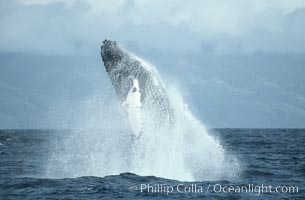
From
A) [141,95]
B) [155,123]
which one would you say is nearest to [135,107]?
[141,95]

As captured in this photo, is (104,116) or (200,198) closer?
(200,198)

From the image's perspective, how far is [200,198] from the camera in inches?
650

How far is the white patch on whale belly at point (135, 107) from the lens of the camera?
18.7 meters

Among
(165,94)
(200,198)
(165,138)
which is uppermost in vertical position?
(165,94)

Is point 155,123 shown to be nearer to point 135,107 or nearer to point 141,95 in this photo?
point 135,107

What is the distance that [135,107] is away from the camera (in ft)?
61.4

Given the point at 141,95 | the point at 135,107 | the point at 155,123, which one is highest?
the point at 141,95

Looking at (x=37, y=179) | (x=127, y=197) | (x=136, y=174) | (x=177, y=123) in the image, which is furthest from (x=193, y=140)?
(x=37, y=179)

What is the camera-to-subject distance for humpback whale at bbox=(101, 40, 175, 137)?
1872 cm

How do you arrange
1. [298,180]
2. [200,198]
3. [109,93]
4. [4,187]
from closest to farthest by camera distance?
1. [200,198]
2. [4,187]
3. [109,93]
4. [298,180]

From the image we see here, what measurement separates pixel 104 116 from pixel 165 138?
269 centimetres

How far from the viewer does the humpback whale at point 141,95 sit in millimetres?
18719

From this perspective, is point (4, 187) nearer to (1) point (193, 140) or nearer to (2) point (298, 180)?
(1) point (193, 140)

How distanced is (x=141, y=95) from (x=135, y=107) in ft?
1.34
